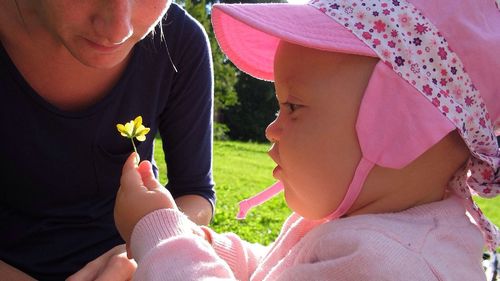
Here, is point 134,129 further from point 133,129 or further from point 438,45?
point 438,45

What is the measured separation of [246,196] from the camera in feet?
23.9

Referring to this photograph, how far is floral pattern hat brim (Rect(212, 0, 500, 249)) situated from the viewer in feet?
4.77

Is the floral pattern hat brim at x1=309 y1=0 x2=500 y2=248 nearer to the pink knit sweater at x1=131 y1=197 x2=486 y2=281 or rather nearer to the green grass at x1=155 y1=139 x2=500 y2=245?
the pink knit sweater at x1=131 y1=197 x2=486 y2=281

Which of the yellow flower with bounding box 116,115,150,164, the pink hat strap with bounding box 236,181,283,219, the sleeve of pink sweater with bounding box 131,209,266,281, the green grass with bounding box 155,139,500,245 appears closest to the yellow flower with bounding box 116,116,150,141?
the yellow flower with bounding box 116,115,150,164

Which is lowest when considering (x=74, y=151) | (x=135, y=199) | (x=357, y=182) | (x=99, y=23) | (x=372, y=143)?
(x=74, y=151)

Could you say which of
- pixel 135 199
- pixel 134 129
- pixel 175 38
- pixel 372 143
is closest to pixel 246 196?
pixel 175 38

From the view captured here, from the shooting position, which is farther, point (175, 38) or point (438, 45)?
point (175, 38)

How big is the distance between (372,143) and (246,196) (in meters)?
5.87

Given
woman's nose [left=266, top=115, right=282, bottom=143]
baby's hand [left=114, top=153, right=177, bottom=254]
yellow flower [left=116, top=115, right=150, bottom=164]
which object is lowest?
baby's hand [left=114, top=153, right=177, bottom=254]

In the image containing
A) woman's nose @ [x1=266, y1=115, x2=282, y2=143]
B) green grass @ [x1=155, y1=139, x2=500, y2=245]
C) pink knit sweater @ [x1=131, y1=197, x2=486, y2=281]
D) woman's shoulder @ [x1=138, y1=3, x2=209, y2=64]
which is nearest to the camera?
pink knit sweater @ [x1=131, y1=197, x2=486, y2=281]

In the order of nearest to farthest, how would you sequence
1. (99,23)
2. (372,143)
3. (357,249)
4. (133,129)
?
(357,249)
(372,143)
(99,23)
(133,129)

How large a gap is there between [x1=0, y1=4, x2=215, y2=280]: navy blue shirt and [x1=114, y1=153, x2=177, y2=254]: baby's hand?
0.50 m

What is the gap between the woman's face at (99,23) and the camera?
1.67 m

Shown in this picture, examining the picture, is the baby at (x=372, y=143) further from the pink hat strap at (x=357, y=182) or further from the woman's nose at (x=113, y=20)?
the woman's nose at (x=113, y=20)
